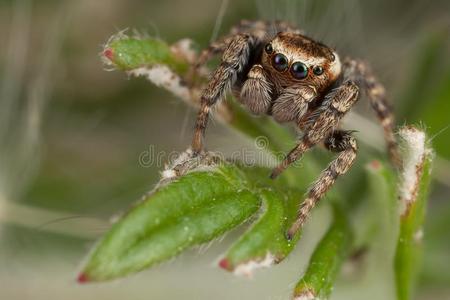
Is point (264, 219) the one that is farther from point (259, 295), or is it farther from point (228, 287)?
point (228, 287)

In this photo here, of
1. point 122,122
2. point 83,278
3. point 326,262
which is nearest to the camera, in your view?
point 83,278

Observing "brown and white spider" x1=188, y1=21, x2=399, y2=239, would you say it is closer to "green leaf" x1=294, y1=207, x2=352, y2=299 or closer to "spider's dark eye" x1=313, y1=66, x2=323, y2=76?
"spider's dark eye" x1=313, y1=66, x2=323, y2=76

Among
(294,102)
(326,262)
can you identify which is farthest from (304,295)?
(294,102)

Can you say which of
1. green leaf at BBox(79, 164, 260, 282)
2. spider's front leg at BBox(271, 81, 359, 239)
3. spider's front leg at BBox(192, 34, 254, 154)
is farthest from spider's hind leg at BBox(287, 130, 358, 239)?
spider's front leg at BBox(192, 34, 254, 154)

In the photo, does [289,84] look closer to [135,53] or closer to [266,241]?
[135,53]

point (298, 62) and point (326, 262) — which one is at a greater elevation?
point (298, 62)

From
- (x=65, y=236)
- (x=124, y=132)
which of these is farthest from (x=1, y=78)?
(x=65, y=236)
